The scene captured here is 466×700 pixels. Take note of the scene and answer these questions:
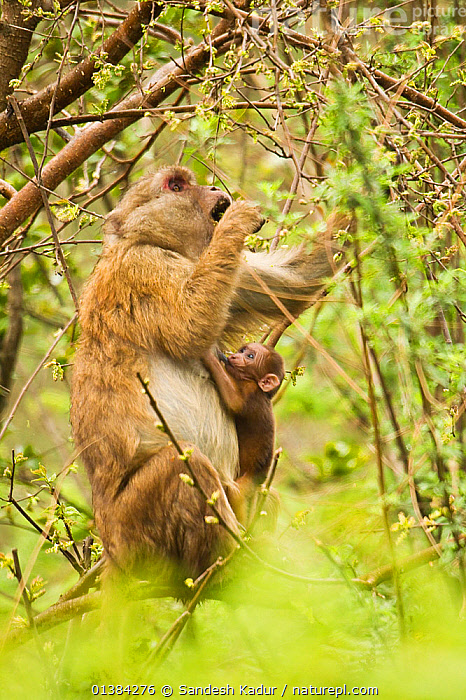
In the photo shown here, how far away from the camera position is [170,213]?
5.64 m

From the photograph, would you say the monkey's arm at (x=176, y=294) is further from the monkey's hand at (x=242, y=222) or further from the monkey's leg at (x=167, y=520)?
the monkey's leg at (x=167, y=520)

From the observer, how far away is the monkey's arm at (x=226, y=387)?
538cm

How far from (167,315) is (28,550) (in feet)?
6.15

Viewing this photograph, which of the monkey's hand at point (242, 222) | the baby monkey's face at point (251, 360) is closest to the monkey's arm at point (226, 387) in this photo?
the baby monkey's face at point (251, 360)

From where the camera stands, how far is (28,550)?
5.50 meters

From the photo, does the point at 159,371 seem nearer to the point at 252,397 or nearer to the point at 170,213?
the point at 252,397

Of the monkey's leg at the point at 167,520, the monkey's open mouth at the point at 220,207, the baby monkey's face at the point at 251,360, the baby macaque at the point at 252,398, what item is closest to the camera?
the monkey's leg at the point at 167,520

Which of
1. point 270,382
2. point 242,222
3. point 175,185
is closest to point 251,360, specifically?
point 270,382

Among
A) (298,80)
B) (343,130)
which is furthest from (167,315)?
(343,130)

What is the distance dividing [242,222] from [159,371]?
108 centimetres

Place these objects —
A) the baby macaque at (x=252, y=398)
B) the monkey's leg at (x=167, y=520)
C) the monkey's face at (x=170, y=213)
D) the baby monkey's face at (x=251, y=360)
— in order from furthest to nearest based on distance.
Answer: the monkey's face at (x=170, y=213), the baby monkey's face at (x=251, y=360), the baby macaque at (x=252, y=398), the monkey's leg at (x=167, y=520)

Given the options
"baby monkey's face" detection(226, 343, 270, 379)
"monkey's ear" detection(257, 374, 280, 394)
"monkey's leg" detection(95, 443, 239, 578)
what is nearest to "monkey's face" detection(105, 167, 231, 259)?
"baby monkey's face" detection(226, 343, 270, 379)

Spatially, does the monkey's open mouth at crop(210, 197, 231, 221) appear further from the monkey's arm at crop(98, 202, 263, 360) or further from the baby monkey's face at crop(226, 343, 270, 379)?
the baby monkey's face at crop(226, 343, 270, 379)

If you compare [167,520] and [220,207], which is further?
[220,207]
